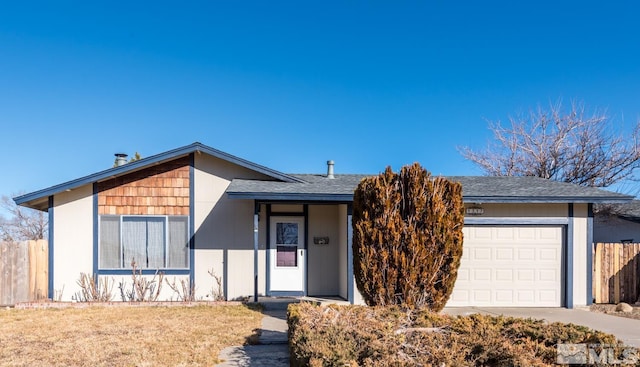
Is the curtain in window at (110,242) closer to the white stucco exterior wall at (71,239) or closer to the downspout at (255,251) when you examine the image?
the white stucco exterior wall at (71,239)

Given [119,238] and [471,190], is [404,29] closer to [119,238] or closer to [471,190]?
[471,190]

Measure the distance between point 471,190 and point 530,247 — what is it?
1.91 m

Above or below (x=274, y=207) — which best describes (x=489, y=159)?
above

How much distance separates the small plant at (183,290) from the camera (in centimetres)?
980

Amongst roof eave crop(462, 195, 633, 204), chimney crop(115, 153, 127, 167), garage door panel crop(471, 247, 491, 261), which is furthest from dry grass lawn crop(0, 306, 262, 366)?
roof eave crop(462, 195, 633, 204)

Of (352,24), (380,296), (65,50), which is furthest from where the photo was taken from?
(352,24)

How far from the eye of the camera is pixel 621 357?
3.59m

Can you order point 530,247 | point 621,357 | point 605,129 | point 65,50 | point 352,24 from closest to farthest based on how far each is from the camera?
point 621,357 → point 530,247 → point 65,50 → point 352,24 → point 605,129

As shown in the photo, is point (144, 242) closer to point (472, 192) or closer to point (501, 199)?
point (472, 192)

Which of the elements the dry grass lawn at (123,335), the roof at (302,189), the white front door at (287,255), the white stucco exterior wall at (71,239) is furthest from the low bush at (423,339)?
the white stucco exterior wall at (71,239)

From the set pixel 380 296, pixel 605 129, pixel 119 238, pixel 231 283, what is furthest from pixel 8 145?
pixel 605 129

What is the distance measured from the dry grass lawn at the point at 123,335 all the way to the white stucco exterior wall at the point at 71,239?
95 cm

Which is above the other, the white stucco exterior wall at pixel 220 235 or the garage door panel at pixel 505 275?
the white stucco exterior wall at pixel 220 235

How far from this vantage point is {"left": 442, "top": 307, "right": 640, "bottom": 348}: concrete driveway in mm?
7090
